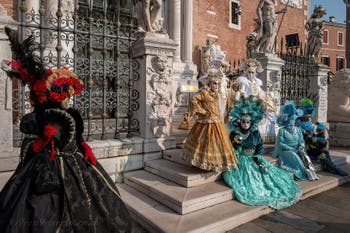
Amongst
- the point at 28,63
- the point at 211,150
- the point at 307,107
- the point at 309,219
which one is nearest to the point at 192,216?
the point at 211,150

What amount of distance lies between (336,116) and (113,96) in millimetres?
8259

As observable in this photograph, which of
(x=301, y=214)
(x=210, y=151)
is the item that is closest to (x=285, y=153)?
(x=301, y=214)

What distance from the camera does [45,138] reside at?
8.85 feet

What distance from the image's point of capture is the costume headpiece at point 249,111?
14.9 feet

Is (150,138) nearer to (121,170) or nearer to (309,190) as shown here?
(121,170)

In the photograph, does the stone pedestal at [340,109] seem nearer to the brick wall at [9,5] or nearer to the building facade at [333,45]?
the brick wall at [9,5]

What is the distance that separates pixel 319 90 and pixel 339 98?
3.19 feet

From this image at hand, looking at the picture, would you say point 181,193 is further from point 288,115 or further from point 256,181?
point 288,115

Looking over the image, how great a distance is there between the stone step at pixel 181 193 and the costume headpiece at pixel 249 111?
116 centimetres

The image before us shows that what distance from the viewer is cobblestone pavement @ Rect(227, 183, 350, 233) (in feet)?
11.6

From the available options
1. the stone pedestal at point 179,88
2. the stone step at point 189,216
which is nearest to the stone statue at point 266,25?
the stone pedestal at point 179,88

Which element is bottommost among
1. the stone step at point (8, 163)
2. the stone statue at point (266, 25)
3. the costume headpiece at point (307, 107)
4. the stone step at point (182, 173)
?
the stone step at point (182, 173)

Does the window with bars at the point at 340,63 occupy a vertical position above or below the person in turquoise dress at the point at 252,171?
above

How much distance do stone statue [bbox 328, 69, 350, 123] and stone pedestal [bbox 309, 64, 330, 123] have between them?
1.60ft
